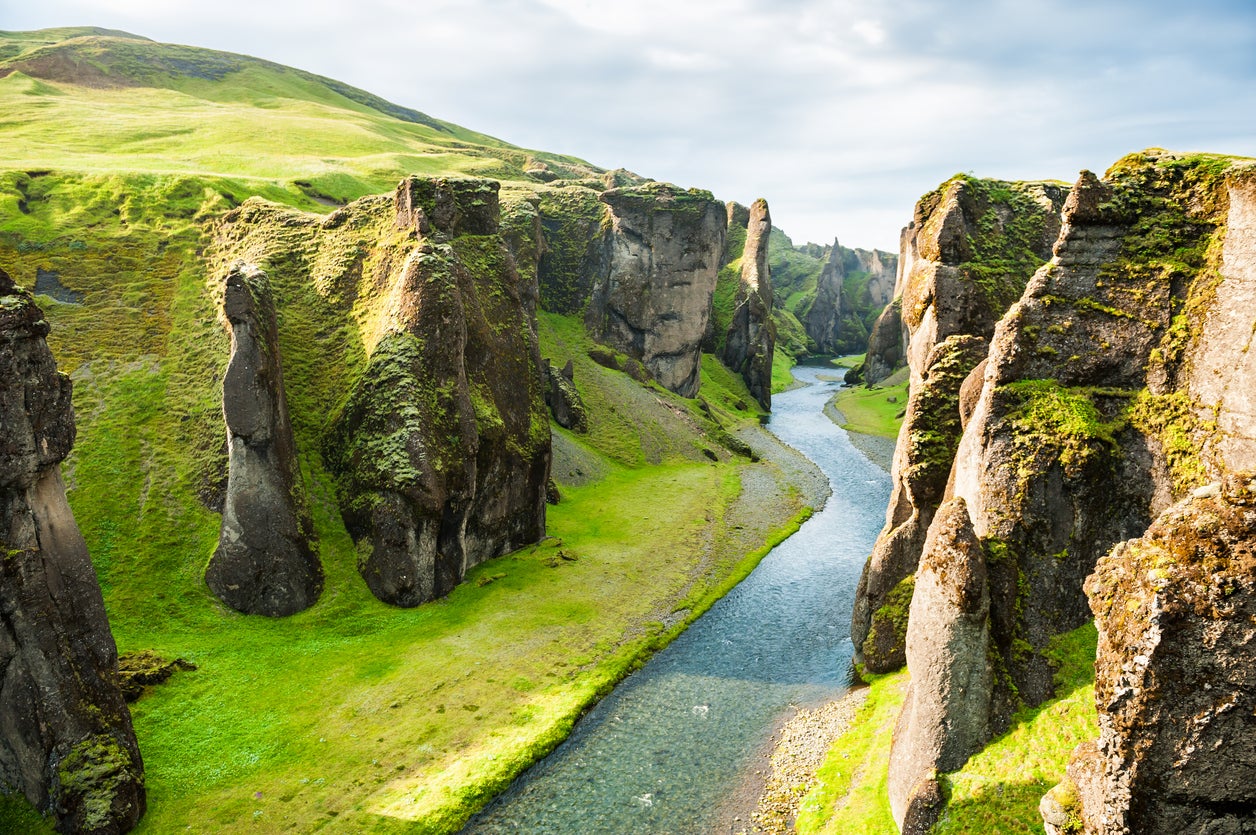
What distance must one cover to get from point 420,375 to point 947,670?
36.8 meters

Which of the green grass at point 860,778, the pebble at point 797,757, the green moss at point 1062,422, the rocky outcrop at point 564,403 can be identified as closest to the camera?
the green moss at point 1062,422

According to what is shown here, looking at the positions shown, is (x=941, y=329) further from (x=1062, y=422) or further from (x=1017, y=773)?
(x=1017, y=773)

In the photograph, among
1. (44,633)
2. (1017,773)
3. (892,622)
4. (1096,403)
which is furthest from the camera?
(892,622)

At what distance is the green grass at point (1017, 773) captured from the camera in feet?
62.1

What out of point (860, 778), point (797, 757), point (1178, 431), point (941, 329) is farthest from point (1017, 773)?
point (941, 329)

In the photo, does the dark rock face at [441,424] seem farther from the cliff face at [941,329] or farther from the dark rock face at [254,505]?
the cliff face at [941,329]

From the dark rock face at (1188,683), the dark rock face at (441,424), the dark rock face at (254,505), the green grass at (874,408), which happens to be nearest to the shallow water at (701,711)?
the dark rock face at (441,424)

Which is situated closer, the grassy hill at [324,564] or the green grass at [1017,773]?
the green grass at [1017,773]

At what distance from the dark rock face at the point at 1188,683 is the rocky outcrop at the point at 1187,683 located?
0.02 meters

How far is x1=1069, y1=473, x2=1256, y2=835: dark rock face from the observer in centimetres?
1334

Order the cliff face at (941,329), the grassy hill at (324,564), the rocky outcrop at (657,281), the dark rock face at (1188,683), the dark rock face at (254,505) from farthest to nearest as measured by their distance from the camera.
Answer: the rocky outcrop at (657,281), the dark rock face at (254,505), the cliff face at (941,329), the grassy hill at (324,564), the dark rock face at (1188,683)

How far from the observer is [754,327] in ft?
478

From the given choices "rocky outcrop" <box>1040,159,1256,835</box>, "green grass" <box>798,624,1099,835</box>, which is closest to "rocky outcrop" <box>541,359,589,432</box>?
"green grass" <box>798,624,1099,835</box>

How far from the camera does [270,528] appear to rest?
130 ft
